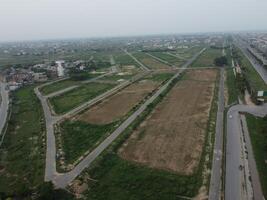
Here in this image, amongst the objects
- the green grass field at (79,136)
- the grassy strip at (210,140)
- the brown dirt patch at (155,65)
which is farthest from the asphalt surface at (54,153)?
the brown dirt patch at (155,65)

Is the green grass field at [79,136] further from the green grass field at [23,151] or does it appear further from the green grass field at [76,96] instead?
the green grass field at [76,96]

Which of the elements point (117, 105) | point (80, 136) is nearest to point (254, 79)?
point (117, 105)

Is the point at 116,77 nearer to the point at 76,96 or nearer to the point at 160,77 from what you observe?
the point at 160,77

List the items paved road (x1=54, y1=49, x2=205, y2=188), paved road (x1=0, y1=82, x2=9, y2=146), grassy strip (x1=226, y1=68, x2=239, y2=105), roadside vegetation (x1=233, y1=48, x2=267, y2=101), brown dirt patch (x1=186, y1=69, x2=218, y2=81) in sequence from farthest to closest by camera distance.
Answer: brown dirt patch (x1=186, y1=69, x2=218, y2=81)
roadside vegetation (x1=233, y1=48, x2=267, y2=101)
grassy strip (x1=226, y1=68, x2=239, y2=105)
paved road (x1=0, y1=82, x2=9, y2=146)
paved road (x1=54, y1=49, x2=205, y2=188)

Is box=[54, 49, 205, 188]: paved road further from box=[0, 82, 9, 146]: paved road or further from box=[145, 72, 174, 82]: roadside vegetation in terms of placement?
box=[145, 72, 174, 82]: roadside vegetation

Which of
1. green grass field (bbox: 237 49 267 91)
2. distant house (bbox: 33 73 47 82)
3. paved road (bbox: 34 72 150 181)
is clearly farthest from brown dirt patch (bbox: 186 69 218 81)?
distant house (bbox: 33 73 47 82)

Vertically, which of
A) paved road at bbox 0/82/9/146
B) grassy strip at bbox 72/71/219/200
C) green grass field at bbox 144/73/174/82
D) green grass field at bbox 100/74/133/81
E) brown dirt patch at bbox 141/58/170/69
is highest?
brown dirt patch at bbox 141/58/170/69
